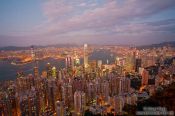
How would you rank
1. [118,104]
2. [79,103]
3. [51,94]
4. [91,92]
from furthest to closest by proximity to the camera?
1. [91,92]
2. [51,94]
3. [79,103]
4. [118,104]

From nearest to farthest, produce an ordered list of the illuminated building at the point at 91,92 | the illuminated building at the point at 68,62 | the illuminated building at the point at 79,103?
the illuminated building at the point at 79,103 < the illuminated building at the point at 91,92 < the illuminated building at the point at 68,62

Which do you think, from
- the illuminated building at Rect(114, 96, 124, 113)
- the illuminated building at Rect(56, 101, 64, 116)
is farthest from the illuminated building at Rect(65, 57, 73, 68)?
the illuminated building at Rect(114, 96, 124, 113)

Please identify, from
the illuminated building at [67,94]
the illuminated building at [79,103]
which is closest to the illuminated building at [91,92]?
the illuminated building at [67,94]

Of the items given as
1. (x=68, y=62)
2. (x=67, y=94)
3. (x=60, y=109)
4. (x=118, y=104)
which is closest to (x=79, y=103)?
(x=60, y=109)

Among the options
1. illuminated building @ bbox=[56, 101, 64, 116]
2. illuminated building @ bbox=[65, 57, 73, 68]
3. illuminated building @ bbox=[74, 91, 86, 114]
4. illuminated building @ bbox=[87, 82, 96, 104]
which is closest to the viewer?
illuminated building @ bbox=[56, 101, 64, 116]

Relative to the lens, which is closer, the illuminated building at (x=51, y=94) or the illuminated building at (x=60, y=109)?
the illuminated building at (x=60, y=109)

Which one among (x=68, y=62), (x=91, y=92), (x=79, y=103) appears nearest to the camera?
(x=79, y=103)

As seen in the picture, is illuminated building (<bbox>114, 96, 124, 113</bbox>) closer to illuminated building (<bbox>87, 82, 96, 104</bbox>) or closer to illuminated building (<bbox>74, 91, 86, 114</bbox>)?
illuminated building (<bbox>74, 91, 86, 114</bbox>)

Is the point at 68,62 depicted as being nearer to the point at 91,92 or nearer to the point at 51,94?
the point at 91,92

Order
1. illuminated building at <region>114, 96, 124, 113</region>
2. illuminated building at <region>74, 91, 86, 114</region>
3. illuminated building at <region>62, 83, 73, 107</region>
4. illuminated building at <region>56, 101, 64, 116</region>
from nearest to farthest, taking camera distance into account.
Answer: illuminated building at <region>114, 96, 124, 113</region>
illuminated building at <region>56, 101, 64, 116</region>
illuminated building at <region>74, 91, 86, 114</region>
illuminated building at <region>62, 83, 73, 107</region>

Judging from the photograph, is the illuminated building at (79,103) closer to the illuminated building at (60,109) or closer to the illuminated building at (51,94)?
the illuminated building at (60,109)

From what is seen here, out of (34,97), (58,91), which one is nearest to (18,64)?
(58,91)
